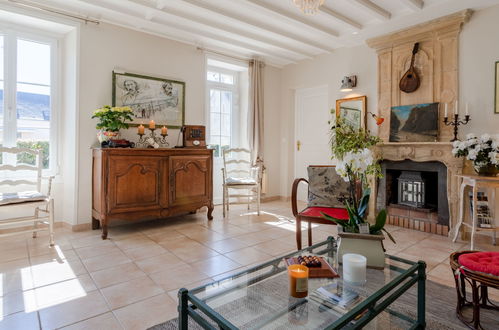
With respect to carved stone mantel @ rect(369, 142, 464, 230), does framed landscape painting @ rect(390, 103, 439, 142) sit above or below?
above

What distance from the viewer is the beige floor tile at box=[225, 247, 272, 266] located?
2561mm

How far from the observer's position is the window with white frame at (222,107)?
497cm

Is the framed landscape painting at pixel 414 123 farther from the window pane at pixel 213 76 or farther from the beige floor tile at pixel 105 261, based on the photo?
the beige floor tile at pixel 105 261

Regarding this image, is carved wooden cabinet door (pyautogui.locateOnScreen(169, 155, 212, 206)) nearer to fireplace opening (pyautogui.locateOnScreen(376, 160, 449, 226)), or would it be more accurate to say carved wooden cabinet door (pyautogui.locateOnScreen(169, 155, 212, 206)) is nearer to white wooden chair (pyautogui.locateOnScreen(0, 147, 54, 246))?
white wooden chair (pyautogui.locateOnScreen(0, 147, 54, 246))

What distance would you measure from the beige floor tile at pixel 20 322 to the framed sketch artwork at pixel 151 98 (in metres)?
2.60

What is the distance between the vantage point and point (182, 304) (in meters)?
1.16

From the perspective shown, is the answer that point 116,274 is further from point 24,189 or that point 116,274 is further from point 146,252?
point 24,189

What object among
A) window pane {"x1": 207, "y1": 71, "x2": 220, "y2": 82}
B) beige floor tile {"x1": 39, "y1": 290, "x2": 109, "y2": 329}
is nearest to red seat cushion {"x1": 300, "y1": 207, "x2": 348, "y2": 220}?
beige floor tile {"x1": 39, "y1": 290, "x2": 109, "y2": 329}

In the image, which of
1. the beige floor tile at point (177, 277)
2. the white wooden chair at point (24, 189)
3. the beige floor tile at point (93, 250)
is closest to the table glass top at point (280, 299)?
the beige floor tile at point (177, 277)

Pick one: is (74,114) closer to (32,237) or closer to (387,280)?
(32,237)

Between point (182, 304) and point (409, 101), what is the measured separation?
3838mm

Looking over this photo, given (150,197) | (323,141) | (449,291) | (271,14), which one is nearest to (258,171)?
(323,141)

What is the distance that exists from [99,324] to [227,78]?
4.39 m

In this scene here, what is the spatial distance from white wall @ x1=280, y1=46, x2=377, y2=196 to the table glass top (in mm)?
3256
